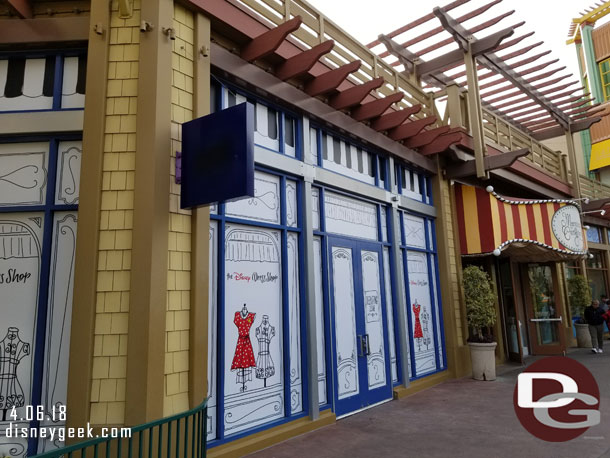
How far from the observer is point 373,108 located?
301 inches

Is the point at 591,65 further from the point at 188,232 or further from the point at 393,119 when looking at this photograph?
the point at 188,232

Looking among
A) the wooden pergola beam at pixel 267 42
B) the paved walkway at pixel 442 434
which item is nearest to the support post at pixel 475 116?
the paved walkway at pixel 442 434

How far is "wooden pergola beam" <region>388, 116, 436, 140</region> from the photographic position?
827 centimetres

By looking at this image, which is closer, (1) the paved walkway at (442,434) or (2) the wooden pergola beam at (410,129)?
(1) the paved walkway at (442,434)

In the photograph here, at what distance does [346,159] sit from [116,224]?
14.5 feet

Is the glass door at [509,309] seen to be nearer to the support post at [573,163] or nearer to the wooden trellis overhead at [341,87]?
the wooden trellis overhead at [341,87]

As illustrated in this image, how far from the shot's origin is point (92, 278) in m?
4.27

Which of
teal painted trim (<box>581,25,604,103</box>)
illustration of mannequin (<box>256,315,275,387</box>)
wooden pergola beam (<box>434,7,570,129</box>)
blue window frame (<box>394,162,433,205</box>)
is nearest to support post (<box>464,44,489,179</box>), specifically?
wooden pergola beam (<box>434,7,570,129</box>)

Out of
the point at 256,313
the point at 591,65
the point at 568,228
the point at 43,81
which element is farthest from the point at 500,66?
the point at 591,65

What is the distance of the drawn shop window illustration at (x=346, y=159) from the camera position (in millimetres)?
7121

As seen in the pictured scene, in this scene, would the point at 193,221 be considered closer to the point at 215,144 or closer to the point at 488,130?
the point at 215,144

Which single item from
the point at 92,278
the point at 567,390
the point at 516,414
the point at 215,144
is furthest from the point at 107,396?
the point at 567,390

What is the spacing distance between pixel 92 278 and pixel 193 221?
45.0 inches

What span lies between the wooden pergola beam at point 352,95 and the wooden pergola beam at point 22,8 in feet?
14.0
